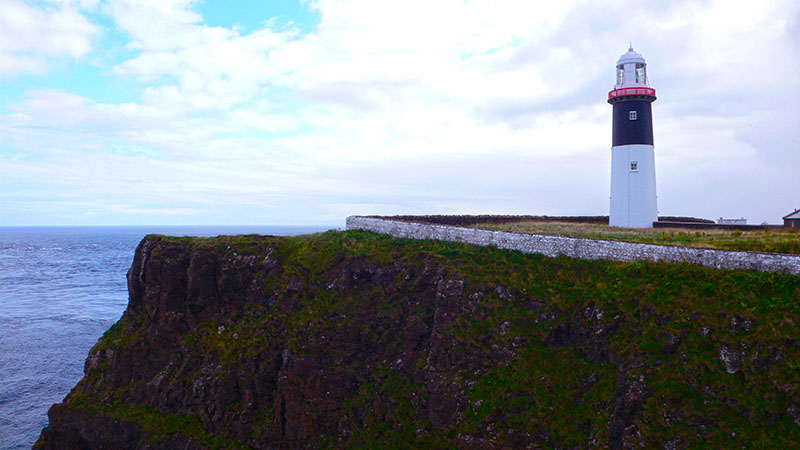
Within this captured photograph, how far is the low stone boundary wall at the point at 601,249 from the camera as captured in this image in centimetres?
1834

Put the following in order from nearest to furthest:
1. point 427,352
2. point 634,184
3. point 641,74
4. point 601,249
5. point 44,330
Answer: point 601,249
point 427,352
point 641,74
point 634,184
point 44,330

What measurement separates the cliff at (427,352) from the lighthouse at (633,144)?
17.8 m

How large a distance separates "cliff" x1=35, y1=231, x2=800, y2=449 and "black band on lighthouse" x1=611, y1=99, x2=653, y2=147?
18.4 meters

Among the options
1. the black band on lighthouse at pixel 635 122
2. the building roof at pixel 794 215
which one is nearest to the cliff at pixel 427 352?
the black band on lighthouse at pixel 635 122

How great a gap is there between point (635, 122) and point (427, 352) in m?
25.9

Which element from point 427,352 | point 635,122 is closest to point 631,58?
point 635,122

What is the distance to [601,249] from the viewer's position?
22.8 m

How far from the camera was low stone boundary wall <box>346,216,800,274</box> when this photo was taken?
60.2ft

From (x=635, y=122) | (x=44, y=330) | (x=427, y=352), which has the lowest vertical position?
(x=44, y=330)

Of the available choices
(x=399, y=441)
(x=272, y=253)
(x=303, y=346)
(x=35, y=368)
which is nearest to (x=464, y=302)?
(x=399, y=441)

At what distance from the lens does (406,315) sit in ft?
82.2

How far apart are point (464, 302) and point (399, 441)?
6919 millimetres

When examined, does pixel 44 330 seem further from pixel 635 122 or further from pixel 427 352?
pixel 635 122

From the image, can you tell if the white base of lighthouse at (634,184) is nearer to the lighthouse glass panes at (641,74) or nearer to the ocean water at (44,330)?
the lighthouse glass panes at (641,74)
